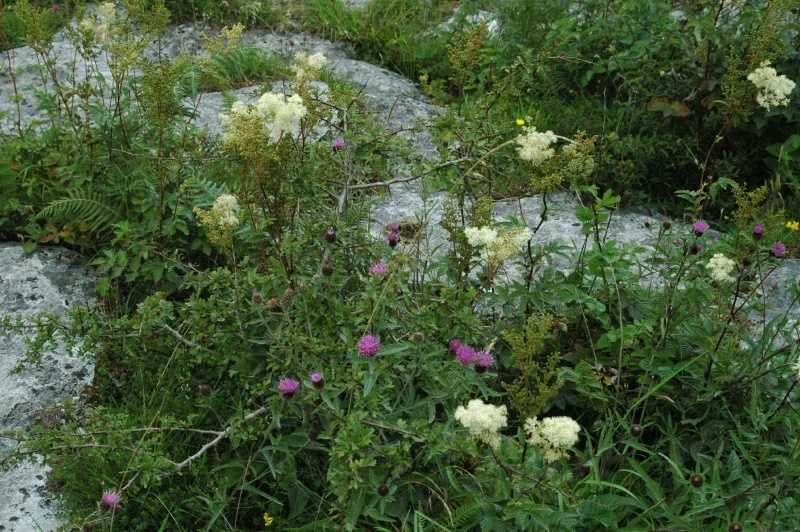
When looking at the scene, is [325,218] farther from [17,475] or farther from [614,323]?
[17,475]

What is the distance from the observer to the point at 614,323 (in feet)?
10.8

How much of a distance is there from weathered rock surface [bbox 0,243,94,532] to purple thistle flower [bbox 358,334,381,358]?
131 cm

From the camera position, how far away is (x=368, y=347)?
2.43m

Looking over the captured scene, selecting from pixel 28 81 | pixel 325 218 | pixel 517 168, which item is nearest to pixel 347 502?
pixel 325 218

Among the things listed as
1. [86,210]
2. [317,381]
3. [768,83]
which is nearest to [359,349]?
[317,381]

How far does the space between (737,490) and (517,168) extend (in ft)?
6.61

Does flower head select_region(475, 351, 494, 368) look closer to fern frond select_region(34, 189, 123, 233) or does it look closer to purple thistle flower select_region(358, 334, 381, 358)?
purple thistle flower select_region(358, 334, 381, 358)

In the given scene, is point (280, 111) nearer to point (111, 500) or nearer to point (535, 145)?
point (535, 145)

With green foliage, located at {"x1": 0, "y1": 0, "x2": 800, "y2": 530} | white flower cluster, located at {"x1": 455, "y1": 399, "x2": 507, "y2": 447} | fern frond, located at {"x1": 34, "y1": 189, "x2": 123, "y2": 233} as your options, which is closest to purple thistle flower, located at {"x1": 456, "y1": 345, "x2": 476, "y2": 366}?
green foliage, located at {"x1": 0, "y1": 0, "x2": 800, "y2": 530}

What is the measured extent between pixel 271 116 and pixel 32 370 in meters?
1.83

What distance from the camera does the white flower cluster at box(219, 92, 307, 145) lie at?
241 cm

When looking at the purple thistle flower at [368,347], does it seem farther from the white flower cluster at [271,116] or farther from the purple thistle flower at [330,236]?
the white flower cluster at [271,116]

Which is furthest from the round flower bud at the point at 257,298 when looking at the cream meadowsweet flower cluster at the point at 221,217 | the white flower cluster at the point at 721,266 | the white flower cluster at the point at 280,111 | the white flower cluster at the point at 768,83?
the white flower cluster at the point at 768,83

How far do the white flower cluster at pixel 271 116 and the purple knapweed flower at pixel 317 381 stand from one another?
0.81m
